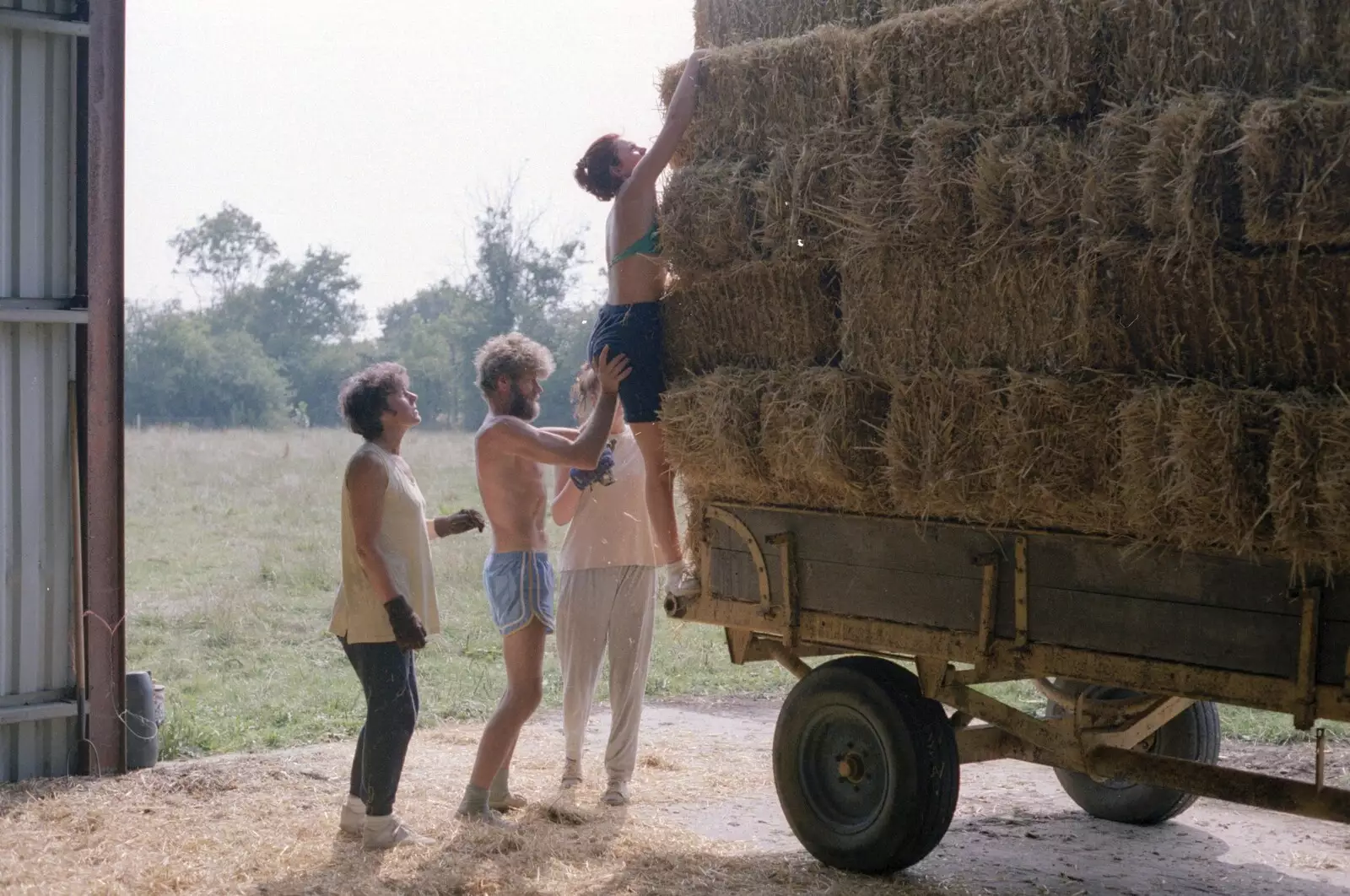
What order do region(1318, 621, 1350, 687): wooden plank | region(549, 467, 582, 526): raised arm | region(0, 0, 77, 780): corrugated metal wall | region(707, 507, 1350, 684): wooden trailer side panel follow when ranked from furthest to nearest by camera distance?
1. region(0, 0, 77, 780): corrugated metal wall
2. region(549, 467, 582, 526): raised arm
3. region(707, 507, 1350, 684): wooden trailer side panel
4. region(1318, 621, 1350, 687): wooden plank

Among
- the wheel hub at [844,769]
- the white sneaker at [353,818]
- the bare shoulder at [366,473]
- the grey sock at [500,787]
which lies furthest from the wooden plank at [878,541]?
the white sneaker at [353,818]

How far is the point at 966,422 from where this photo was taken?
459 centimetres

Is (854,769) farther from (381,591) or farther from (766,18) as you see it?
(766,18)

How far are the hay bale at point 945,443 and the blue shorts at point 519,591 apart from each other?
1924mm

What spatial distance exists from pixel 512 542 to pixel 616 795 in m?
1.28

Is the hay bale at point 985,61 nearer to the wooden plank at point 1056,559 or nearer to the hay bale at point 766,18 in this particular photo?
the hay bale at point 766,18

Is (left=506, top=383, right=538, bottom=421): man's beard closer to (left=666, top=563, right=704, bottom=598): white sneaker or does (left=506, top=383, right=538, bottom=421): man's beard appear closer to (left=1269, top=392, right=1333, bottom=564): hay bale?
(left=666, top=563, right=704, bottom=598): white sneaker

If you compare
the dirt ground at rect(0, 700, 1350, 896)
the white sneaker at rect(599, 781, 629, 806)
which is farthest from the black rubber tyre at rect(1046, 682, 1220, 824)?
the white sneaker at rect(599, 781, 629, 806)

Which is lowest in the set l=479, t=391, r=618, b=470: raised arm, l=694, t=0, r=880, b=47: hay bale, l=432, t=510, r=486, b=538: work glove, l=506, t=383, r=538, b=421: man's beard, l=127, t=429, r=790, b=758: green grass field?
l=127, t=429, r=790, b=758: green grass field

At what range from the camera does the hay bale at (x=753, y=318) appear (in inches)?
204

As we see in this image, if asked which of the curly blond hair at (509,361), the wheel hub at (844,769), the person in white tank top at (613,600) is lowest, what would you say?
the wheel hub at (844,769)

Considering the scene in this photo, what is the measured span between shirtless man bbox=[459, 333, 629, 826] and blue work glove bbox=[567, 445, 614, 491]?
0.68 feet

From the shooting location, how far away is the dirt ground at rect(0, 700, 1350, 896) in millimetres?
5270

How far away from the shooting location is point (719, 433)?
206 inches
